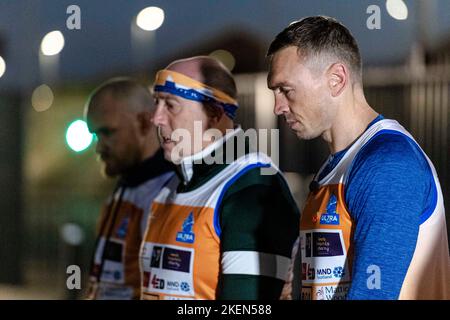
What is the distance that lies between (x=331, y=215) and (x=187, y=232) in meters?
0.76

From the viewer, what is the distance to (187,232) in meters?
3.03

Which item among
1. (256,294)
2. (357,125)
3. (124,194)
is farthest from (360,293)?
(124,194)

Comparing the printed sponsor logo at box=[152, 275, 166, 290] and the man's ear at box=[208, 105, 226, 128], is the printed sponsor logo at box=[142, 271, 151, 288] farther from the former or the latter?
the man's ear at box=[208, 105, 226, 128]

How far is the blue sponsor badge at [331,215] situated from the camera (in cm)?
238

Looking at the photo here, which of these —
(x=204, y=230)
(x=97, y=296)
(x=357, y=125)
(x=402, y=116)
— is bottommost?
(x=97, y=296)

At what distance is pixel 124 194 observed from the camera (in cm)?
432

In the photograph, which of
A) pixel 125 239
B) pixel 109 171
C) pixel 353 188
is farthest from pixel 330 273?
pixel 109 171

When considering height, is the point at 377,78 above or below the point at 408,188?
above

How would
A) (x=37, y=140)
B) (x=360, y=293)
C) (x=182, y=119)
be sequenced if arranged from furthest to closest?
(x=37, y=140), (x=182, y=119), (x=360, y=293)

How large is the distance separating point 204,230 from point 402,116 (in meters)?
3.97

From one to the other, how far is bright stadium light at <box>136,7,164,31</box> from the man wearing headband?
279 cm

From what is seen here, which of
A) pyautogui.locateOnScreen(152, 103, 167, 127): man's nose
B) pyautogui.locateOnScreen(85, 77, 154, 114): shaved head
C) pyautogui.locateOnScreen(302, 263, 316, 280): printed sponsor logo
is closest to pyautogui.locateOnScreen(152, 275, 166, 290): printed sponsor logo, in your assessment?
pyautogui.locateOnScreen(152, 103, 167, 127): man's nose

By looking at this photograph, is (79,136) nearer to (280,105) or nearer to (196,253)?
(196,253)
